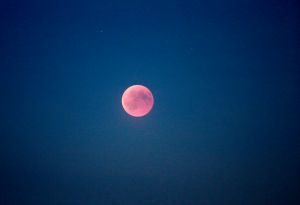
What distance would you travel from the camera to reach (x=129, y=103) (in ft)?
37.7

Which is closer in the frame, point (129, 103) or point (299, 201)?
→ point (299, 201)

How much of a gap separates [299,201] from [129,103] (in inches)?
307

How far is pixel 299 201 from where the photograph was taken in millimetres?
10766

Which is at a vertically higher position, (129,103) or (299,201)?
(129,103)
